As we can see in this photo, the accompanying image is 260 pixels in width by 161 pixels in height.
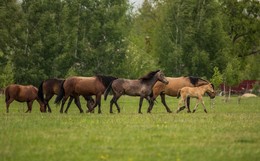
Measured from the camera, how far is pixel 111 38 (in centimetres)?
7175

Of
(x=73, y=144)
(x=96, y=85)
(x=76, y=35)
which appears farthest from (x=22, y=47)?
(x=73, y=144)

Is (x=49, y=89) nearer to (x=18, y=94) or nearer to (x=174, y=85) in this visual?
(x=18, y=94)

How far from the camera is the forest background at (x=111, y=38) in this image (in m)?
62.3

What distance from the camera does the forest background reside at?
204ft

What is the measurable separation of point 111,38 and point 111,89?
137ft

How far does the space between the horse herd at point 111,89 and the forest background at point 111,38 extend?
27.4 m

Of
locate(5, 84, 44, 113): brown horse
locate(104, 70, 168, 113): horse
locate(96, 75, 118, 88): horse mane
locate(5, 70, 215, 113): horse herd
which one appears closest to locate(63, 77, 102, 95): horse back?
locate(5, 70, 215, 113): horse herd

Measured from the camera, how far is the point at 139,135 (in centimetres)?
1645

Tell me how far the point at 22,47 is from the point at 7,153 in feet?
167

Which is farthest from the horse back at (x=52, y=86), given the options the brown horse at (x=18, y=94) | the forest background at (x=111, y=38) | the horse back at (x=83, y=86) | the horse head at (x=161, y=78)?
the forest background at (x=111, y=38)

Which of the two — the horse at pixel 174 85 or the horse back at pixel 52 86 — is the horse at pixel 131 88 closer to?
the horse at pixel 174 85

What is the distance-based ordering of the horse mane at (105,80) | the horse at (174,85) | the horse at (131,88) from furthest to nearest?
the horse at (174,85), the horse mane at (105,80), the horse at (131,88)

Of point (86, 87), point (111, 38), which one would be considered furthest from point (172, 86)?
point (111, 38)

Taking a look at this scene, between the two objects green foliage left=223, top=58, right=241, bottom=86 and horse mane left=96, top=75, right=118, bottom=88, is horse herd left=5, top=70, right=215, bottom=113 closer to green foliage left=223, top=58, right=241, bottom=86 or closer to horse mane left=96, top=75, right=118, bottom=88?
horse mane left=96, top=75, right=118, bottom=88
